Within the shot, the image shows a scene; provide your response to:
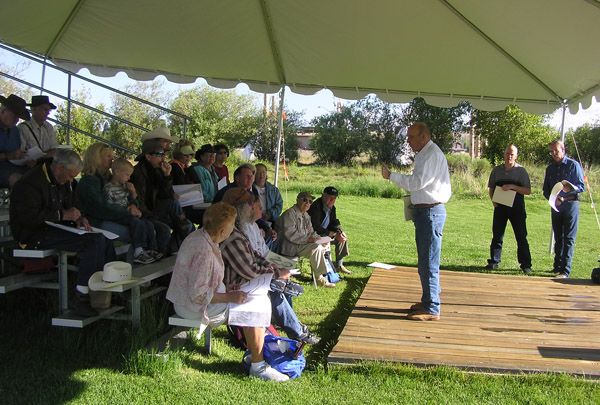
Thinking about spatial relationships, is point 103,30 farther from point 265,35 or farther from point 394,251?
point 394,251

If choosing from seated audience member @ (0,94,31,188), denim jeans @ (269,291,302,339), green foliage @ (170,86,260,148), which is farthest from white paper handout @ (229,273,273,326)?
green foliage @ (170,86,260,148)

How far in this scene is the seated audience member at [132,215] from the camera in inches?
201

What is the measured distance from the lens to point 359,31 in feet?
22.4

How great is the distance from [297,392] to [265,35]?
16.1 feet

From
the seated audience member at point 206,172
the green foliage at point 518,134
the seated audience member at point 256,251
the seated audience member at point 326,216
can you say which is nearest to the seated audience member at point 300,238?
the seated audience member at point 326,216

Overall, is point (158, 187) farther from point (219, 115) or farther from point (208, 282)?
point (219, 115)

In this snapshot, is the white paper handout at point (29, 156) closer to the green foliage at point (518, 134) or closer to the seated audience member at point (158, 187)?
the seated audience member at point (158, 187)

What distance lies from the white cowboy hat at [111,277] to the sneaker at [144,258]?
2.96 feet

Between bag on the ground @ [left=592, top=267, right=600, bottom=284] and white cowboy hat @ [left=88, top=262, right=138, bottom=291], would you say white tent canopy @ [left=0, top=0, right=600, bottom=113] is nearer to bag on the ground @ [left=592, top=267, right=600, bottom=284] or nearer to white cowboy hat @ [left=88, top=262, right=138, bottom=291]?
bag on the ground @ [left=592, top=267, right=600, bottom=284]

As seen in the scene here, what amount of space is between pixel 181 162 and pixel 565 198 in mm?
5386

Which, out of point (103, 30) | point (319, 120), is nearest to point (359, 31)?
point (103, 30)

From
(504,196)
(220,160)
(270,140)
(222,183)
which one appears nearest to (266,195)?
(222,183)

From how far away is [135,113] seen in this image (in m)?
32.0

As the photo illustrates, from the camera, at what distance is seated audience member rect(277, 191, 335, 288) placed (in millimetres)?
7117
